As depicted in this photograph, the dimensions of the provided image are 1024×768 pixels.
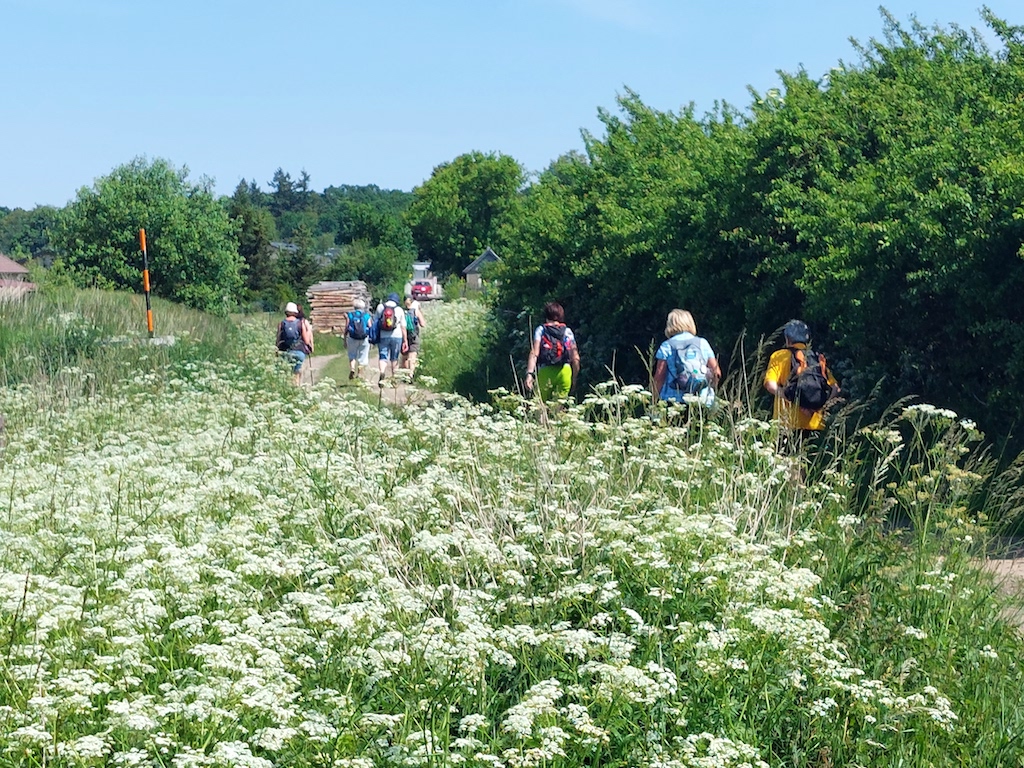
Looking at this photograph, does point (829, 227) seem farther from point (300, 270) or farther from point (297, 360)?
point (300, 270)

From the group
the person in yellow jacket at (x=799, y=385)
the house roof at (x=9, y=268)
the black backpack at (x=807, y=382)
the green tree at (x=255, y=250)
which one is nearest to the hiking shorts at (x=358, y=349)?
the person in yellow jacket at (x=799, y=385)

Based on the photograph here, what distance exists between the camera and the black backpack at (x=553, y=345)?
462 inches

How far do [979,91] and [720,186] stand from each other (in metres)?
3.35

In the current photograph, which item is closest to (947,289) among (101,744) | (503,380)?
(101,744)

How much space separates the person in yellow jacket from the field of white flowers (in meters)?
1.71

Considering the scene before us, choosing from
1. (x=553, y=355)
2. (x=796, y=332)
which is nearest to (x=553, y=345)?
(x=553, y=355)

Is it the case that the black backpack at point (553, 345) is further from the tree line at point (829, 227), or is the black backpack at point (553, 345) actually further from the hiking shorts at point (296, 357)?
the hiking shorts at point (296, 357)

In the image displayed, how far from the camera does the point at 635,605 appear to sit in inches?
191

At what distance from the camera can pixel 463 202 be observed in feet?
346

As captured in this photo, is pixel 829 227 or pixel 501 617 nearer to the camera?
pixel 501 617

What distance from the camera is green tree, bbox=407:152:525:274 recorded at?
10400 cm

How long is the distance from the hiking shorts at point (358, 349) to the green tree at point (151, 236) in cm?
3276

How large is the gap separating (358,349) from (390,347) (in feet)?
5.87

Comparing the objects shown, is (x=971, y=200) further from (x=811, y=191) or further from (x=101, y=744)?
(x=101, y=744)
